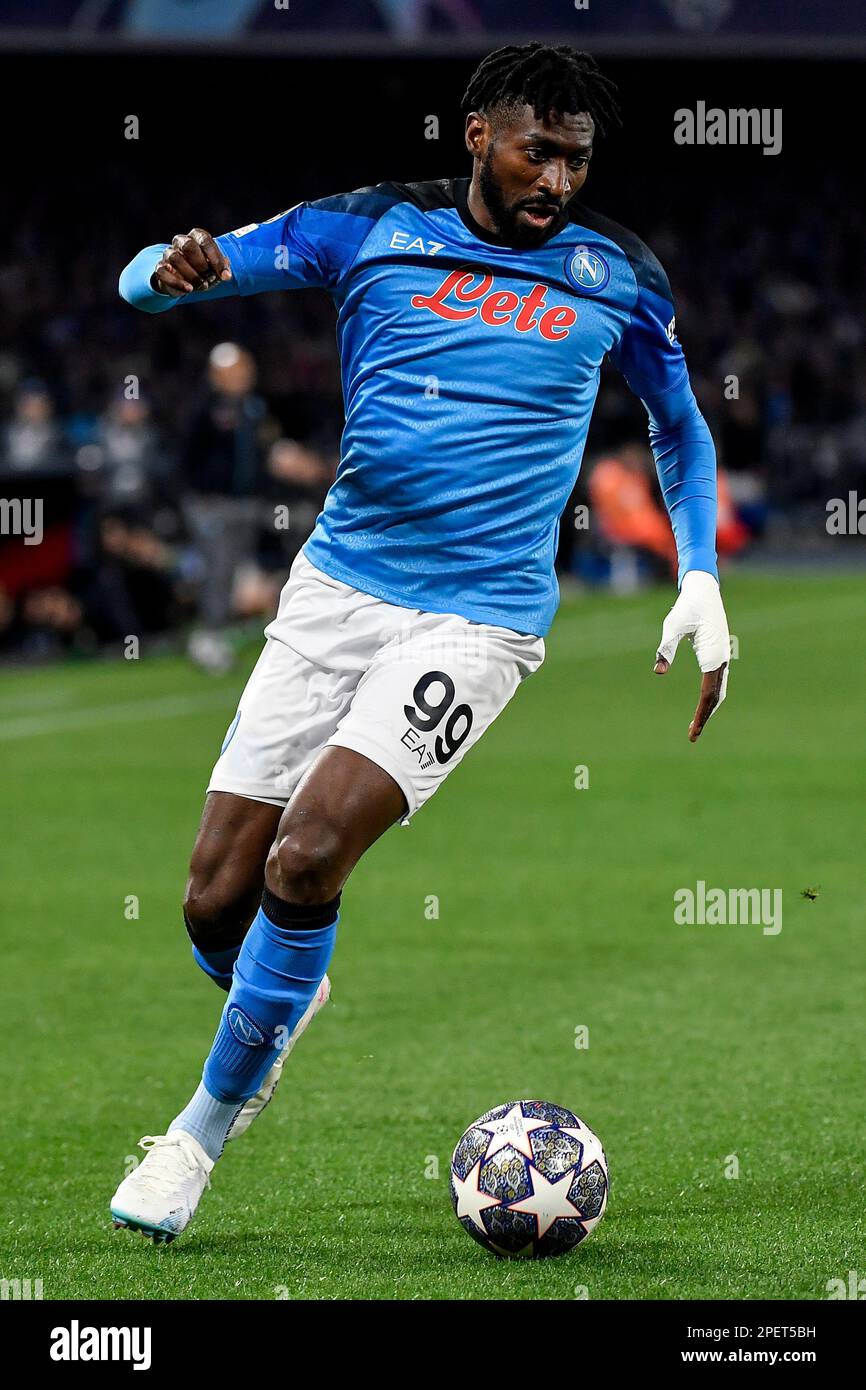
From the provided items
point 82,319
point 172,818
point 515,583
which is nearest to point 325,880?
point 515,583

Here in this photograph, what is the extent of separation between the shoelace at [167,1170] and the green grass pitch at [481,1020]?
0.15 m

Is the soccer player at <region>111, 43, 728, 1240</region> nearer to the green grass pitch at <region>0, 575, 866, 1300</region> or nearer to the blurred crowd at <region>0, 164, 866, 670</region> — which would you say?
the green grass pitch at <region>0, 575, 866, 1300</region>

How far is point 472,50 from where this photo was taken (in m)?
25.2

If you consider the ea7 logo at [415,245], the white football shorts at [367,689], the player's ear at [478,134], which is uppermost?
the player's ear at [478,134]

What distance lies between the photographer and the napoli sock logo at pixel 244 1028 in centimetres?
447

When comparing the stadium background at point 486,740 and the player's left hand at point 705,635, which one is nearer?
the player's left hand at point 705,635

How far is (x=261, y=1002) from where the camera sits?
443cm

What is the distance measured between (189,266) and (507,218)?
2.53 ft

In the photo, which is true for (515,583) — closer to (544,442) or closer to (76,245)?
(544,442)

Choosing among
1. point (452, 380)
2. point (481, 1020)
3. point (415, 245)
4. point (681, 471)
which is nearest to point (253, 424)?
point (481, 1020)

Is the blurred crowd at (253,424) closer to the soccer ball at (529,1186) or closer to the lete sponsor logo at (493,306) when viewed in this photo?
the lete sponsor logo at (493,306)

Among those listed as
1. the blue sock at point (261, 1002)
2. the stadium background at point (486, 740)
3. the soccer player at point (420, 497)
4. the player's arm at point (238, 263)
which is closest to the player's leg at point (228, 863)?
the soccer player at point (420, 497)

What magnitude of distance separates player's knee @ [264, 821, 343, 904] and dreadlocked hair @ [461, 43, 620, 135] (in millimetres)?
1664

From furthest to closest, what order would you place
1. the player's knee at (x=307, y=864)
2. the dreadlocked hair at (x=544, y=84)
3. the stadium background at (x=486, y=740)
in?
the stadium background at (x=486, y=740) → the dreadlocked hair at (x=544, y=84) → the player's knee at (x=307, y=864)
